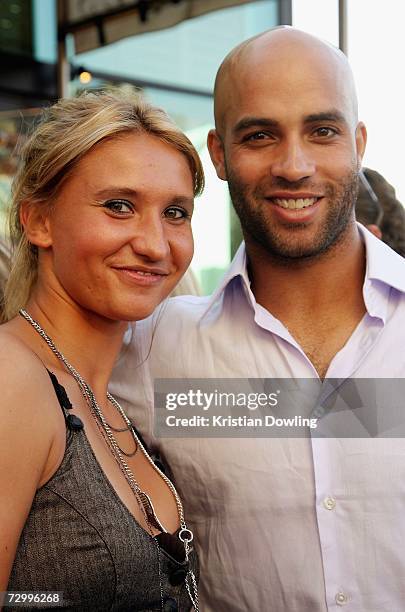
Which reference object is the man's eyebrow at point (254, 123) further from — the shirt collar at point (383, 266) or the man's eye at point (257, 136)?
the shirt collar at point (383, 266)

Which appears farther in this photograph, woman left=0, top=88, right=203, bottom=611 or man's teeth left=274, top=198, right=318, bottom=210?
man's teeth left=274, top=198, right=318, bottom=210

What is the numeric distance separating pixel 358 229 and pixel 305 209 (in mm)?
135

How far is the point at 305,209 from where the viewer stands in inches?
48.6

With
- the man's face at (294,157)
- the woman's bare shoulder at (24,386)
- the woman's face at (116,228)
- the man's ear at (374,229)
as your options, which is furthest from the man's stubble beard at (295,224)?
the woman's bare shoulder at (24,386)

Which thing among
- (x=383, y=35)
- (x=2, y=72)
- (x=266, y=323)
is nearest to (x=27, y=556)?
(x=266, y=323)

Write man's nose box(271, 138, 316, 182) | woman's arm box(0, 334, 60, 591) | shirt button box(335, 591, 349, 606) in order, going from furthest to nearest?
man's nose box(271, 138, 316, 182) → shirt button box(335, 591, 349, 606) → woman's arm box(0, 334, 60, 591)

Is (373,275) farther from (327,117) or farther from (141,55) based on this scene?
(141,55)

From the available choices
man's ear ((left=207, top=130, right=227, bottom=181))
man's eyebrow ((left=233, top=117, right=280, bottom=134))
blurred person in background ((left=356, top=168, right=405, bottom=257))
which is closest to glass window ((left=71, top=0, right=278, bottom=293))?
blurred person in background ((left=356, top=168, right=405, bottom=257))

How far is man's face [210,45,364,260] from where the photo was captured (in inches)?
48.0

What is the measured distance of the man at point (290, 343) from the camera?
1119 mm

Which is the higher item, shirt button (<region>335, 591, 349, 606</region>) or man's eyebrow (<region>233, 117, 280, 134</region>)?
man's eyebrow (<region>233, 117, 280, 134</region>)

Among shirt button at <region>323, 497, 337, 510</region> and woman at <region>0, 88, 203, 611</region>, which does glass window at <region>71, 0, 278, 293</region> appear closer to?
woman at <region>0, 88, 203, 611</region>

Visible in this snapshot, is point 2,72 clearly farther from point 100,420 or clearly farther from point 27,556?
point 27,556

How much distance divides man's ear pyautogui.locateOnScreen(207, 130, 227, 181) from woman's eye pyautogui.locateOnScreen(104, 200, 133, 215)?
1.26 feet
